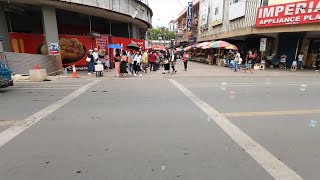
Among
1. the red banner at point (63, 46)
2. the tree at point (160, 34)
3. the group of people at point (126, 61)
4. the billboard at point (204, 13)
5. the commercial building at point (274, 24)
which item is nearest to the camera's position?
the group of people at point (126, 61)

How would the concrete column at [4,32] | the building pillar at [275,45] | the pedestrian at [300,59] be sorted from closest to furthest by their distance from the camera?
the concrete column at [4,32]
the pedestrian at [300,59]
the building pillar at [275,45]

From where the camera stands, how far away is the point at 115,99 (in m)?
8.20

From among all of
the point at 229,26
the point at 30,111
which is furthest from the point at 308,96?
the point at 229,26

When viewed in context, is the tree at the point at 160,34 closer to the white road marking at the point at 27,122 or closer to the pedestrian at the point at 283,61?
the pedestrian at the point at 283,61

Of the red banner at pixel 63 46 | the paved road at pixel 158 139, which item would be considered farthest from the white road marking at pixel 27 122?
the red banner at pixel 63 46

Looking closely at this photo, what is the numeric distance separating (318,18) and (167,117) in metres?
18.3

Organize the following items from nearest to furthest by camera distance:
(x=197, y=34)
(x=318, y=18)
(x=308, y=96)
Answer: (x=308, y=96)
(x=318, y=18)
(x=197, y=34)

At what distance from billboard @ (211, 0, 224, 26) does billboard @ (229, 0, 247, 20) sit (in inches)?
116

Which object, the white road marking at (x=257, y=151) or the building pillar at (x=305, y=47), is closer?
the white road marking at (x=257, y=151)

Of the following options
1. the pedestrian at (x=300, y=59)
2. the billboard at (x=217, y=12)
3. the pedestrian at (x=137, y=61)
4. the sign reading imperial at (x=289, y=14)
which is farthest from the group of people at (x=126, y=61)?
the billboard at (x=217, y=12)

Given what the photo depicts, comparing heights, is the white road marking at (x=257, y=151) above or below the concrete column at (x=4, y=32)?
below

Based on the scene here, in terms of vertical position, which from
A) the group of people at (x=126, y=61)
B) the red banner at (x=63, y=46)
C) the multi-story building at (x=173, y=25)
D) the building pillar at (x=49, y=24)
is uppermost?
the multi-story building at (x=173, y=25)

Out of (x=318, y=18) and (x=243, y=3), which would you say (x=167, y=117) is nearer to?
(x=318, y=18)

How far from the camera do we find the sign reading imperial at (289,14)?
19.1m
